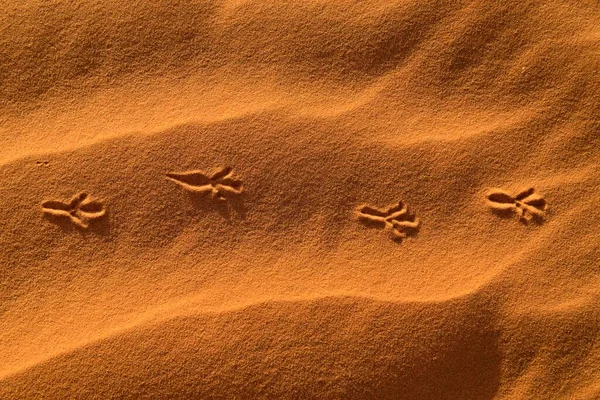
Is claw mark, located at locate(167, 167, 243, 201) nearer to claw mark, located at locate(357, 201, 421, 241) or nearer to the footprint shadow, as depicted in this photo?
the footprint shadow

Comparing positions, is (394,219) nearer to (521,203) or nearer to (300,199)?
(300,199)

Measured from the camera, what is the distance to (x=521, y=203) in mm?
1380

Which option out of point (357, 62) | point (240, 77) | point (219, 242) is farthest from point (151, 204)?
point (357, 62)

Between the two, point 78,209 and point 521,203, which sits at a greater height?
point 521,203

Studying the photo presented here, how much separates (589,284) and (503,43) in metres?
0.76

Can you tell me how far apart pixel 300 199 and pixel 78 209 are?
0.63 m

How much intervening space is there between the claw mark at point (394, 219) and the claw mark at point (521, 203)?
0.78ft

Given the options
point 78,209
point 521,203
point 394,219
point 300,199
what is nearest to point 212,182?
point 300,199

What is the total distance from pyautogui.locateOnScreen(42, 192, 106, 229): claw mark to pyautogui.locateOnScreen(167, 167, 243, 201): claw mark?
223 mm

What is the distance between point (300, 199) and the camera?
1356 mm

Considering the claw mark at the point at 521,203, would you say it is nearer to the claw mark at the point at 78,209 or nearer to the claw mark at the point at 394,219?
the claw mark at the point at 394,219

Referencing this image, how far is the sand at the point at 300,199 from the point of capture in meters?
1.27

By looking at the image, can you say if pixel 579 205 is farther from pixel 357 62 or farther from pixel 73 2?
pixel 73 2

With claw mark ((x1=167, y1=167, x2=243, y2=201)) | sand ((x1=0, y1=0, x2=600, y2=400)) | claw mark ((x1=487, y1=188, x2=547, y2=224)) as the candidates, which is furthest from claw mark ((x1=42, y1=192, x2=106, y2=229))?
claw mark ((x1=487, y1=188, x2=547, y2=224))
